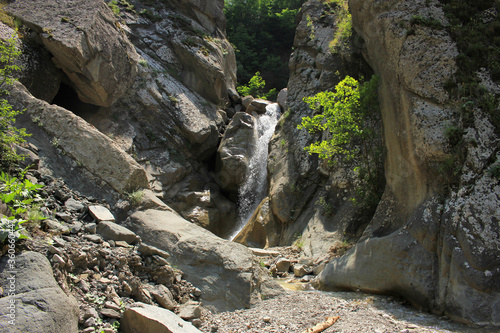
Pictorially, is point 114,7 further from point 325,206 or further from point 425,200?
point 425,200

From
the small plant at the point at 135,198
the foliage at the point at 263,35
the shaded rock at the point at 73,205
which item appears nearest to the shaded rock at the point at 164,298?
the shaded rock at the point at 73,205

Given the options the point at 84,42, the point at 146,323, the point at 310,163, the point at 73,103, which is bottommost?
the point at 146,323

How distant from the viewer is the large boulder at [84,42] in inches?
544

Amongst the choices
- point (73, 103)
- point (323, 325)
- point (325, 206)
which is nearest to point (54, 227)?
point (323, 325)

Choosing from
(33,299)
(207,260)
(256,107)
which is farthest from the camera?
(256,107)

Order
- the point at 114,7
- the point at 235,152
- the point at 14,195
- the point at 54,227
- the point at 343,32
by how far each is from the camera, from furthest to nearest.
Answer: the point at 114,7, the point at 235,152, the point at 343,32, the point at 54,227, the point at 14,195

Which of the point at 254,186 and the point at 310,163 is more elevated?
the point at 310,163

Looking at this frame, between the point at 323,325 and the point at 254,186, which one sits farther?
the point at 254,186

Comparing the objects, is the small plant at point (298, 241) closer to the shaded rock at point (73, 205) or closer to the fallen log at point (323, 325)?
the fallen log at point (323, 325)

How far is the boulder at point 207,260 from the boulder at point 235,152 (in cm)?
1167

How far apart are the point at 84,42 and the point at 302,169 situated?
10.6 meters

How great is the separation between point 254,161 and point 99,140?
12.4 m

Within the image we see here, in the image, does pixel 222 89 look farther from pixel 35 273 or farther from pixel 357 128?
pixel 35 273

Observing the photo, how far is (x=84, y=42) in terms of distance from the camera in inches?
560
